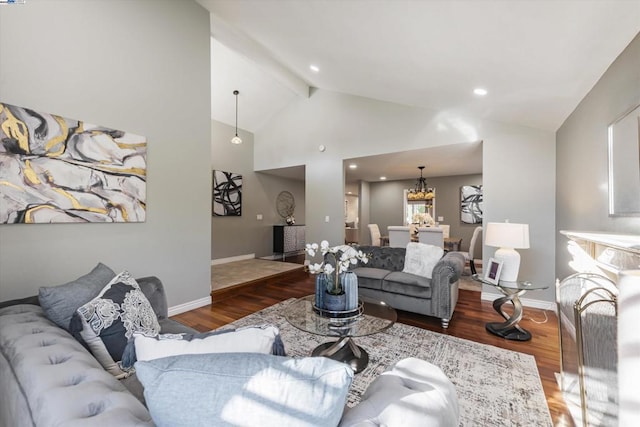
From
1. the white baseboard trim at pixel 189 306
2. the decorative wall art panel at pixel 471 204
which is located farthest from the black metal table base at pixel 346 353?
the decorative wall art panel at pixel 471 204

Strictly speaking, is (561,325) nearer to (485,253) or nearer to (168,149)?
(485,253)

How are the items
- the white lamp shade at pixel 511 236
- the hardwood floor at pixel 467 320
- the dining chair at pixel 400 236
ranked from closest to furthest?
1. the hardwood floor at pixel 467 320
2. the white lamp shade at pixel 511 236
3. the dining chair at pixel 400 236

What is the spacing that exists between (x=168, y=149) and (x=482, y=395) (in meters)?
3.81

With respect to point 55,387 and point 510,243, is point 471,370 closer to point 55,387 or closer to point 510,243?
point 510,243

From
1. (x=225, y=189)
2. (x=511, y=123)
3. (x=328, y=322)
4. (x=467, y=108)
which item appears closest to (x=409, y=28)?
(x=467, y=108)

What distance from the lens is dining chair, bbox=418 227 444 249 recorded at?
16.3 ft

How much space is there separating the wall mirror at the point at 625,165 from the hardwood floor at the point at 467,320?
1333 mm

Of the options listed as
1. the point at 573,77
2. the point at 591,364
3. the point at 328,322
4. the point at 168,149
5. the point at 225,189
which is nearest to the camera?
the point at 591,364

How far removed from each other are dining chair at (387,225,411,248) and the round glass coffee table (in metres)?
2.94

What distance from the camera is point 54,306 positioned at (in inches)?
54.4

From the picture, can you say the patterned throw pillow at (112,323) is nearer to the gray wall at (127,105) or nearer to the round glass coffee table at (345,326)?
the round glass coffee table at (345,326)

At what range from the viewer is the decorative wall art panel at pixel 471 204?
704 cm

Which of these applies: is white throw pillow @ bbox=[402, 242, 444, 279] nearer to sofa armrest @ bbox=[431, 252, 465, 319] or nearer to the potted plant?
sofa armrest @ bbox=[431, 252, 465, 319]

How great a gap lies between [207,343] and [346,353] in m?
1.74
